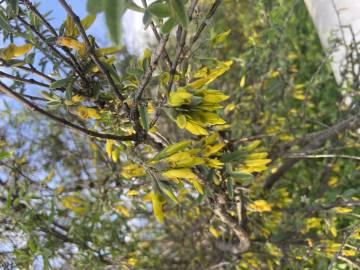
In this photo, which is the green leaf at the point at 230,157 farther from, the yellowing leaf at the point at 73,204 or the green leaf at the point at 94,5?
the yellowing leaf at the point at 73,204

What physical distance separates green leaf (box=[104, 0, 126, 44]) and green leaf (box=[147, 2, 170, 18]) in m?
0.17

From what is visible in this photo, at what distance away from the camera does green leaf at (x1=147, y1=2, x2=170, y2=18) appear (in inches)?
20.7

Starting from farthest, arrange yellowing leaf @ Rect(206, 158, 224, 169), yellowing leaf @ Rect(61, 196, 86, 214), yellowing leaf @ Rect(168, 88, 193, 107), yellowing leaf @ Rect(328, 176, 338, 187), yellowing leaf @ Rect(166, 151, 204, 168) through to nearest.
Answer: yellowing leaf @ Rect(328, 176, 338, 187) → yellowing leaf @ Rect(61, 196, 86, 214) → yellowing leaf @ Rect(206, 158, 224, 169) → yellowing leaf @ Rect(166, 151, 204, 168) → yellowing leaf @ Rect(168, 88, 193, 107)

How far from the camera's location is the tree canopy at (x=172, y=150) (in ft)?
2.66

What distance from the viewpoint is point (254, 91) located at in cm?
249

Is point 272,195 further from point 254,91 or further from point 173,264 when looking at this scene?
point 173,264

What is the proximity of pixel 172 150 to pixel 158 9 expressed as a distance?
0.37 metres

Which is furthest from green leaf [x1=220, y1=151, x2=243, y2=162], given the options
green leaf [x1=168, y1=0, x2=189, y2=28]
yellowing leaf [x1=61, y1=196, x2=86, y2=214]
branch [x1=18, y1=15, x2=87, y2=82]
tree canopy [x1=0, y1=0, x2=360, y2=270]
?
yellowing leaf [x1=61, y1=196, x2=86, y2=214]

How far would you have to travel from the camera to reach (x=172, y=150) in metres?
0.84

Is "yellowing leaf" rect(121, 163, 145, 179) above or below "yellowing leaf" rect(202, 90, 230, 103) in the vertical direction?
below

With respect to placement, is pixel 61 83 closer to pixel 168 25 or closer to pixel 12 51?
pixel 12 51

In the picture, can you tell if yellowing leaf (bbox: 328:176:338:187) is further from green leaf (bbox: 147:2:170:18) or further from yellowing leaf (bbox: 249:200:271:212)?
green leaf (bbox: 147:2:170:18)

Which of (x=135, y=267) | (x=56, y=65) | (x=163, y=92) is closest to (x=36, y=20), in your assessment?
(x=56, y=65)

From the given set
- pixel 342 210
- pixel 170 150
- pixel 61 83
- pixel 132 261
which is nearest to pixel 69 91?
pixel 61 83
